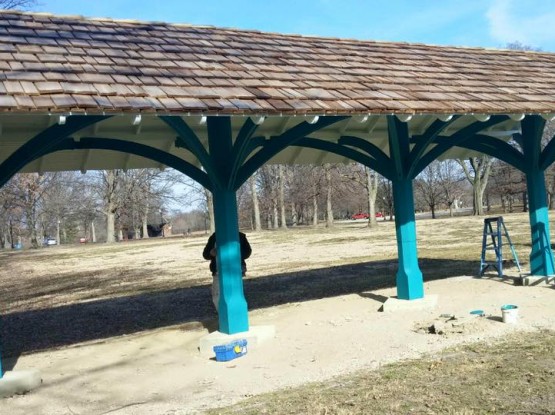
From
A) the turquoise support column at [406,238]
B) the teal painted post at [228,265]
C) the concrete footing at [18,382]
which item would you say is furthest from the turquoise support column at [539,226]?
the concrete footing at [18,382]

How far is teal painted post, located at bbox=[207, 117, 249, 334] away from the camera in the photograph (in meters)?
7.41

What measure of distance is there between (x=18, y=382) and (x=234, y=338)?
2.63m

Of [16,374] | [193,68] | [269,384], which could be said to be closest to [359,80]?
[193,68]

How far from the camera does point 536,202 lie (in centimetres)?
1065

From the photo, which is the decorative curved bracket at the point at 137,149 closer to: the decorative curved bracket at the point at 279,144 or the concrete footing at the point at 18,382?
the decorative curved bracket at the point at 279,144

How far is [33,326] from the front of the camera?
404 inches

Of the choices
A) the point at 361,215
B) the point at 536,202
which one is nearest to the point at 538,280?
the point at 536,202

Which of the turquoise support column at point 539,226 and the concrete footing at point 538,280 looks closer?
the concrete footing at point 538,280

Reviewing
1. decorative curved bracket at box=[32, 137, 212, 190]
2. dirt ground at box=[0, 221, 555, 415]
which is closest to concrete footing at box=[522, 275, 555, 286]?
dirt ground at box=[0, 221, 555, 415]

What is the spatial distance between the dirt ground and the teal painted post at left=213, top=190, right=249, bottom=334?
54 cm

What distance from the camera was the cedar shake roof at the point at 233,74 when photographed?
6.25 meters

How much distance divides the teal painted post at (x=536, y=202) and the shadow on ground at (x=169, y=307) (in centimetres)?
194

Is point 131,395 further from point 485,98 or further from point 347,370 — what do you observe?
point 485,98

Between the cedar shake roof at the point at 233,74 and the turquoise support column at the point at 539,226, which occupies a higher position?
the cedar shake roof at the point at 233,74
